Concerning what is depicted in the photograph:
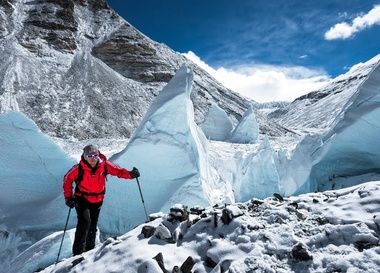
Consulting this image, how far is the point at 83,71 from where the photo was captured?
41469 millimetres

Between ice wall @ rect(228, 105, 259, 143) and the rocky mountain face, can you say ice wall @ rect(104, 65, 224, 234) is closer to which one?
ice wall @ rect(228, 105, 259, 143)

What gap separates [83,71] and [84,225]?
41.0 m

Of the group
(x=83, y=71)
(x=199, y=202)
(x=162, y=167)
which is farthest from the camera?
(x=83, y=71)

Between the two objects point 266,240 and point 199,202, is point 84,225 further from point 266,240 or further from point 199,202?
point 199,202

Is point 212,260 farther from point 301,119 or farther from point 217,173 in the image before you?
point 301,119

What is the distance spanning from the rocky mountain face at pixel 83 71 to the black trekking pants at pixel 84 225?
21.6 meters

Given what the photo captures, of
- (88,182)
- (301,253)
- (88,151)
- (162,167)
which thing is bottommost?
(301,253)

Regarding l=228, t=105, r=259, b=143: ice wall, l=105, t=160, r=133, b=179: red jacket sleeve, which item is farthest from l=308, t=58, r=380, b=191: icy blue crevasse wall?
l=228, t=105, r=259, b=143: ice wall

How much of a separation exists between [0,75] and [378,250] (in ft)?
127

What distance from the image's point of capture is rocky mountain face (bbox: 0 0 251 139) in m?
32.7

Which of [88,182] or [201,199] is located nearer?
[88,182]

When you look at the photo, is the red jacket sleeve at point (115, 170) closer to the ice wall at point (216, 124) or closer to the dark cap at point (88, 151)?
the dark cap at point (88, 151)

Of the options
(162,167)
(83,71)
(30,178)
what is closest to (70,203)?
(30,178)

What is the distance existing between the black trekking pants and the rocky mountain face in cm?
2164
